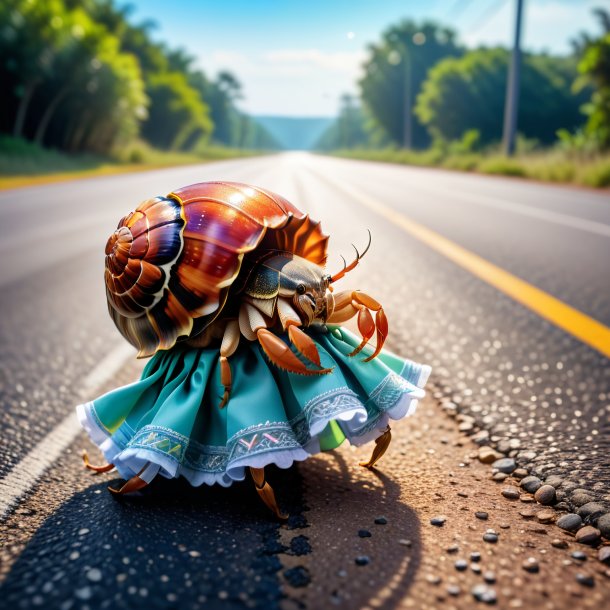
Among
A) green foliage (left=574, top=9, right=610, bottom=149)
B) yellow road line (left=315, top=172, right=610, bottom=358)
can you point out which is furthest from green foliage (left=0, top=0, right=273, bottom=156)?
yellow road line (left=315, top=172, right=610, bottom=358)

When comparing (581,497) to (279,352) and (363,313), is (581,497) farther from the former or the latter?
(279,352)

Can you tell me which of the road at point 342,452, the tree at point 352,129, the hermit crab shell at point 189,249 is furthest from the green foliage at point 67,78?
the tree at point 352,129

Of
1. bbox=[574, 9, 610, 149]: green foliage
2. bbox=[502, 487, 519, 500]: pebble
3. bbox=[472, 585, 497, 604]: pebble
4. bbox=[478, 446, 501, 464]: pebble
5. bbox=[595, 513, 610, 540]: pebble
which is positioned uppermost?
bbox=[574, 9, 610, 149]: green foliage

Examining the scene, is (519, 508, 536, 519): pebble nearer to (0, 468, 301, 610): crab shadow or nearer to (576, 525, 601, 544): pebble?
(576, 525, 601, 544): pebble

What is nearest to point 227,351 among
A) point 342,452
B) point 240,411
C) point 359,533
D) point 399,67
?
point 240,411

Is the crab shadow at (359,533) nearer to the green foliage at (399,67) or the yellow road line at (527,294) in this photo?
the yellow road line at (527,294)

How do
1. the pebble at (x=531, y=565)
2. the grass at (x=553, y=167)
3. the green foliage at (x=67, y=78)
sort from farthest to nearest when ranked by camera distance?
the green foliage at (x=67, y=78)
the grass at (x=553, y=167)
the pebble at (x=531, y=565)
